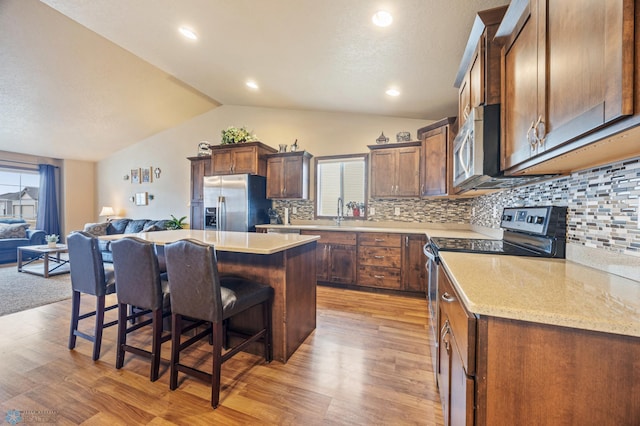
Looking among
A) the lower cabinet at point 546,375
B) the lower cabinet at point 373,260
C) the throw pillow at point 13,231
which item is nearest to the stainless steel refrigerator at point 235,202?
the lower cabinet at point 373,260

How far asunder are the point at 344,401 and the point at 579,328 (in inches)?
53.7

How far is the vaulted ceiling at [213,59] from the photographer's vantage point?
2166 mm

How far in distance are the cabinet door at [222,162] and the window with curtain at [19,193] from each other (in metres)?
5.34

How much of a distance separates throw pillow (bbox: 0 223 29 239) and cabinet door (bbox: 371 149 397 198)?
24.1 ft

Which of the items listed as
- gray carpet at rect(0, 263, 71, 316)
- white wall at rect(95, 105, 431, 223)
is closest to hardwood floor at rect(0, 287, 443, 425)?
gray carpet at rect(0, 263, 71, 316)

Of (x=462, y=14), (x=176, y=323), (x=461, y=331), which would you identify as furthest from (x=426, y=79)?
(x=176, y=323)

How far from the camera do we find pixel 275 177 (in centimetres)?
452

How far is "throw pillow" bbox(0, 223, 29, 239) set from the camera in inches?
208

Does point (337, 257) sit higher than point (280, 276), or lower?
lower

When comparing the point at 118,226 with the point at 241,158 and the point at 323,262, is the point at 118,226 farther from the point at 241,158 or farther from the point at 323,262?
the point at 323,262

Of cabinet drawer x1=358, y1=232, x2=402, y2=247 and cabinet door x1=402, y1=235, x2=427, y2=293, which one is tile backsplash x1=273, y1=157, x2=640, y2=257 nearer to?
cabinet door x1=402, y1=235, x2=427, y2=293

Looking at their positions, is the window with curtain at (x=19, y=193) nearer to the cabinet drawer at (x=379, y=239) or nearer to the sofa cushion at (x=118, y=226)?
the sofa cushion at (x=118, y=226)

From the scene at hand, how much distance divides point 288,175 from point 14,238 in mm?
5967

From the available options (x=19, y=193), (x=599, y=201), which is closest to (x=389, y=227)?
(x=599, y=201)
